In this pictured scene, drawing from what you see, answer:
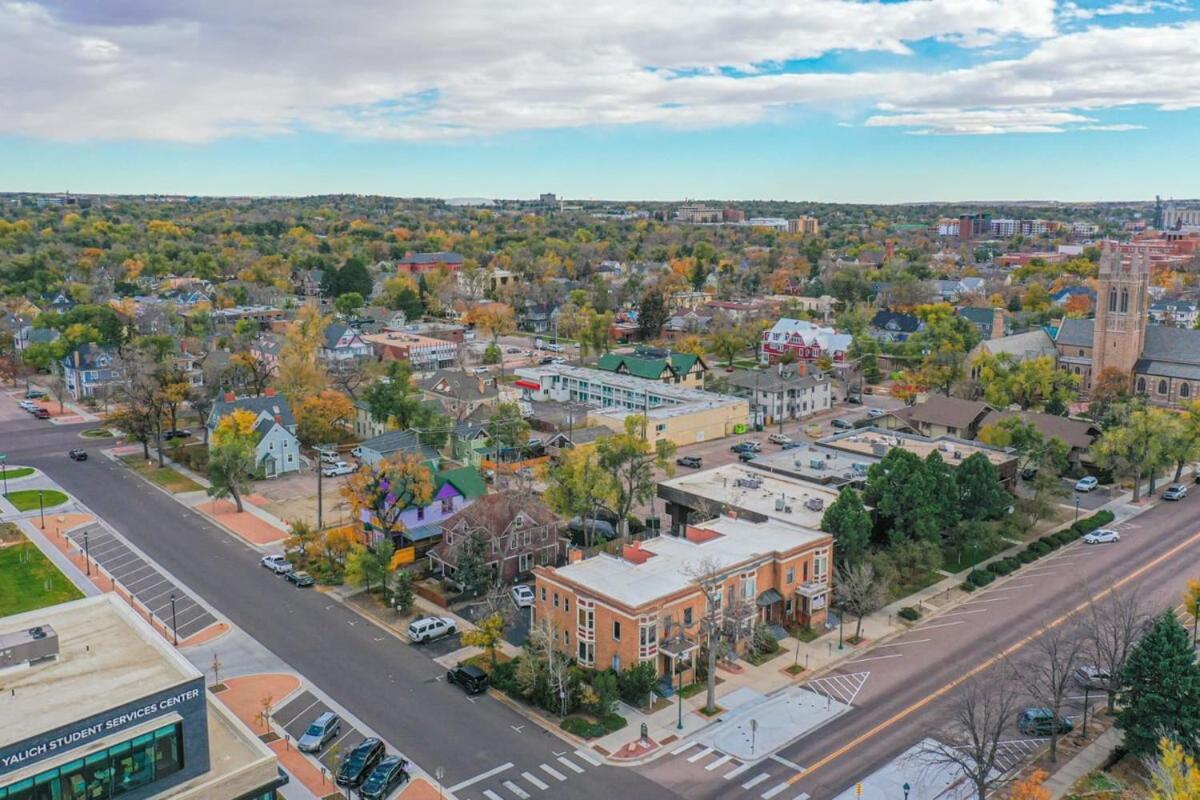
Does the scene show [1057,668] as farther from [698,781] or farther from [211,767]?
[211,767]

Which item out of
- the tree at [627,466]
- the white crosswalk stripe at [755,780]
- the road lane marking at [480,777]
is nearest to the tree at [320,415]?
the tree at [627,466]

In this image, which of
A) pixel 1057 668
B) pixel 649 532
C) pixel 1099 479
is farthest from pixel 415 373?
pixel 1057 668

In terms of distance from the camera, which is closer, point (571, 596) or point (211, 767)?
point (211, 767)

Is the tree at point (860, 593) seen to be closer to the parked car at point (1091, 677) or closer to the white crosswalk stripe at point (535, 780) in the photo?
the parked car at point (1091, 677)

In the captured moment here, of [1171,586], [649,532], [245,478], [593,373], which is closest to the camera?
[1171,586]

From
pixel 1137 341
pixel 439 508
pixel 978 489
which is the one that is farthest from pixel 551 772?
pixel 1137 341

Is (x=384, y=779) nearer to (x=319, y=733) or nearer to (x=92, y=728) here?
(x=319, y=733)
